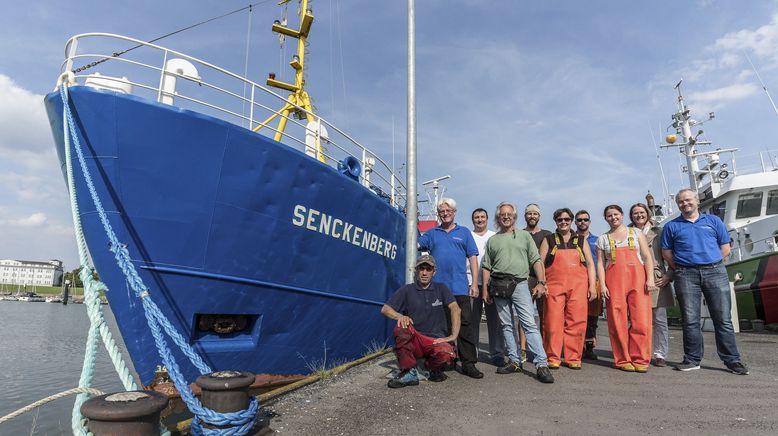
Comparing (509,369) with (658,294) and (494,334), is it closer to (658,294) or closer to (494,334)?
(494,334)

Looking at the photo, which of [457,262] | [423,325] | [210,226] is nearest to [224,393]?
[423,325]

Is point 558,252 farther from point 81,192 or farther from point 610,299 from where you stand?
point 81,192

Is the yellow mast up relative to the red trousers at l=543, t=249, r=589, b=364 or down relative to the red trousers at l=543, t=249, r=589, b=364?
up

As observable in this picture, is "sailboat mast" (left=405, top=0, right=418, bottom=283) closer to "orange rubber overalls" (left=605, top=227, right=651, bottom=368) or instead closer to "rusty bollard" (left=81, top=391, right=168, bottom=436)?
"orange rubber overalls" (left=605, top=227, right=651, bottom=368)

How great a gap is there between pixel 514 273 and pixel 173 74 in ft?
12.5

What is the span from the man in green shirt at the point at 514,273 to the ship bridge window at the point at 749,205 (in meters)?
9.63

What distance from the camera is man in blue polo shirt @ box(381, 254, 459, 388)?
3494 mm

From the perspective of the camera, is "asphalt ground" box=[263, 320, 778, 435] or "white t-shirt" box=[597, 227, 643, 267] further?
"white t-shirt" box=[597, 227, 643, 267]

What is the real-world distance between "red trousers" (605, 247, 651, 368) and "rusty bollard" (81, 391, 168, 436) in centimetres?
384

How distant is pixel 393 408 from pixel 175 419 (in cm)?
367

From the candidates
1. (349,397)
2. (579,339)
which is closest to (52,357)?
(349,397)

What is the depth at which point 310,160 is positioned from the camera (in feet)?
15.8

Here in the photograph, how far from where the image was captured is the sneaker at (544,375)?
3.57 m

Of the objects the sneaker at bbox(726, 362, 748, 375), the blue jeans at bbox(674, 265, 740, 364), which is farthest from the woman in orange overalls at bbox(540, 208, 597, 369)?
the sneaker at bbox(726, 362, 748, 375)
